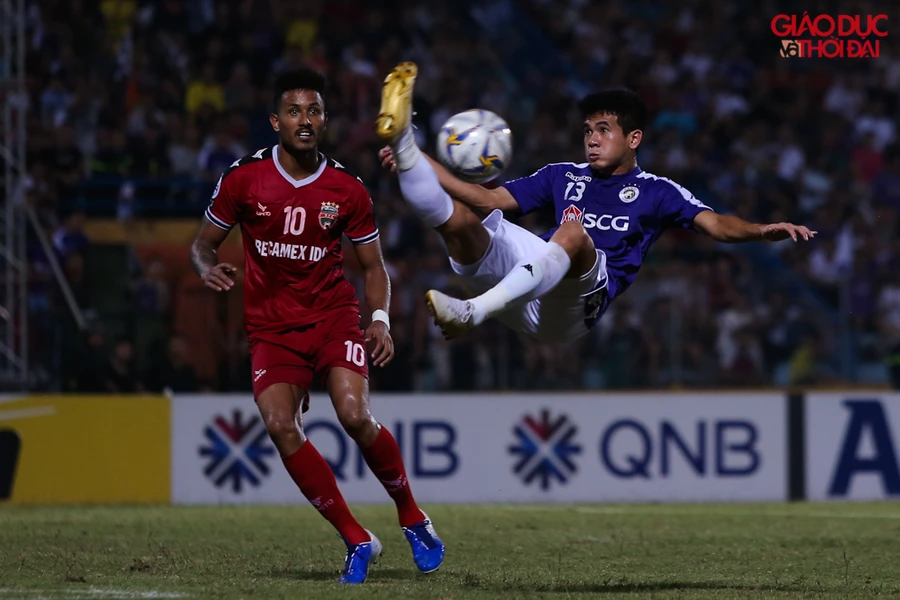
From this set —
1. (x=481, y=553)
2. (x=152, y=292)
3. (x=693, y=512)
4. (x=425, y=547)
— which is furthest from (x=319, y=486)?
(x=152, y=292)

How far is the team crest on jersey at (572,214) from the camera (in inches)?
320

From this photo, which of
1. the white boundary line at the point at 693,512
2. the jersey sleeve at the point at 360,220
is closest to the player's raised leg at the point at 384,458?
the jersey sleeve at the point at 360,220

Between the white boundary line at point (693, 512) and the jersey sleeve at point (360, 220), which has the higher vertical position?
the jersey sleeve at point (360, 220)

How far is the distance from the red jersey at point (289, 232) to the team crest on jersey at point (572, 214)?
1191mm

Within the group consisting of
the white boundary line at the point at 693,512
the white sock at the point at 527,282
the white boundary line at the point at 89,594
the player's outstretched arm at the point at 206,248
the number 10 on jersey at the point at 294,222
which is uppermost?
the number 10 on jersey at the point at 294,222

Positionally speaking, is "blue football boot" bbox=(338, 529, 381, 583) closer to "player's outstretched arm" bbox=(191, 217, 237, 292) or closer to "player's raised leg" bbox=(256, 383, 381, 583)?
"player's raised leg" bbox=(256, 383, 381, 583)

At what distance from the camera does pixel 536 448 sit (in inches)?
571

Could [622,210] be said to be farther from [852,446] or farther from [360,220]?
[852,446]

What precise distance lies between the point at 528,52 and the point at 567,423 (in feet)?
25.0

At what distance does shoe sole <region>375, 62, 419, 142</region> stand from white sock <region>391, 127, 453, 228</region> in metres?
0.07

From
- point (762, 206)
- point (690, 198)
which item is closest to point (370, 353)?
point (690, 198)

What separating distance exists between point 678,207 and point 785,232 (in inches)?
38.7

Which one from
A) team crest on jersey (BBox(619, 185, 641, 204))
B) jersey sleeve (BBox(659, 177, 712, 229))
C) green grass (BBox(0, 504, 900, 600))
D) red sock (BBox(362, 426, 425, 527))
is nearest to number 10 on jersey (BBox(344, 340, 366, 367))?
red sock (BBox(362, 426, 425, 527))

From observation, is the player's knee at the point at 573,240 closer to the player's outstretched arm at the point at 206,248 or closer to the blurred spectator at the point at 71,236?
the player's outstretched arm at the point at 206,248
